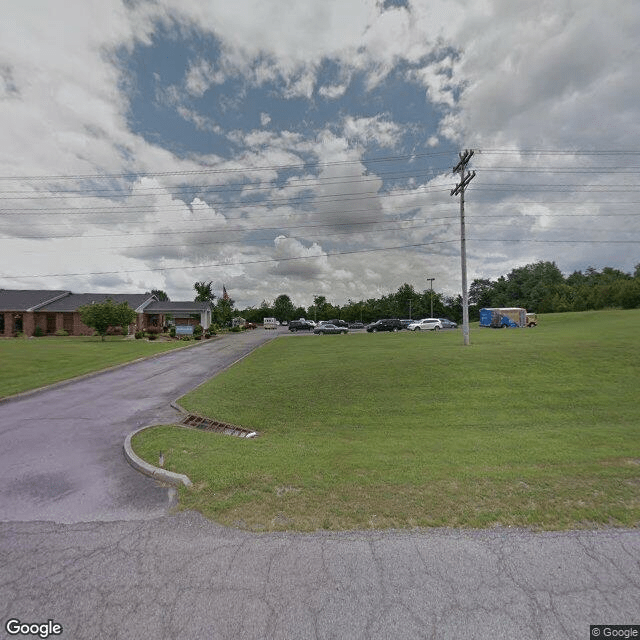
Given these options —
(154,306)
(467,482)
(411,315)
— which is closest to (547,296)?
(411,315)

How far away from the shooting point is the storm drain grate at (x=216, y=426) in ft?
25.7

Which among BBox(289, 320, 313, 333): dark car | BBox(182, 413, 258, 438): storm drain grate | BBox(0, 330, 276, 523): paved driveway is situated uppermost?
BBox(289, 320, 313, 333): dark car

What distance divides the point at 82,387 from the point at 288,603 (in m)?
14.2

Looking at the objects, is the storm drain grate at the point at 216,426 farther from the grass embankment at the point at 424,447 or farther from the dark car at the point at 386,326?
the dark car at the point at 386,326

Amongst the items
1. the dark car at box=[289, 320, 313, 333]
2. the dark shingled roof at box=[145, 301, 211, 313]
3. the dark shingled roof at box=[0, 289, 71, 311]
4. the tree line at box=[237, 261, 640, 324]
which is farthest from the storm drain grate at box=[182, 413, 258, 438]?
the tree line at box=[237, 261, 640, 324]

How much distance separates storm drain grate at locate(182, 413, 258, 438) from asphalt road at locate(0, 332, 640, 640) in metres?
3.15

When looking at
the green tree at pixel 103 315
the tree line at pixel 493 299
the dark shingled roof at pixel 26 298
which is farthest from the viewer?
the tree line at pixel 493 299

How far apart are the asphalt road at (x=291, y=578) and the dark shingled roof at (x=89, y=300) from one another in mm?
45815

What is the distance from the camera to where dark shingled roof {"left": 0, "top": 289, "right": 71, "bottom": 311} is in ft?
135

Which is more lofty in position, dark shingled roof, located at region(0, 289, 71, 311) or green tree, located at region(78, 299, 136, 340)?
dark shingled roof, located at region(0, 289, 71, 311)

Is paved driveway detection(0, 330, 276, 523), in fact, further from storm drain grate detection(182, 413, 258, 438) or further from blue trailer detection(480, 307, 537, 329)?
blue trailer detection(480, 307, 537, 329)

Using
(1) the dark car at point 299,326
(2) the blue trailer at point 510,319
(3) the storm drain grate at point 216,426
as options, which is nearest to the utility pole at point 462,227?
(3) the storm drain grate at point 216,426

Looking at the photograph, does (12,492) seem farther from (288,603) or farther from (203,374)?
(203,374)

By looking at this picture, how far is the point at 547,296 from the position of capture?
273 feet
